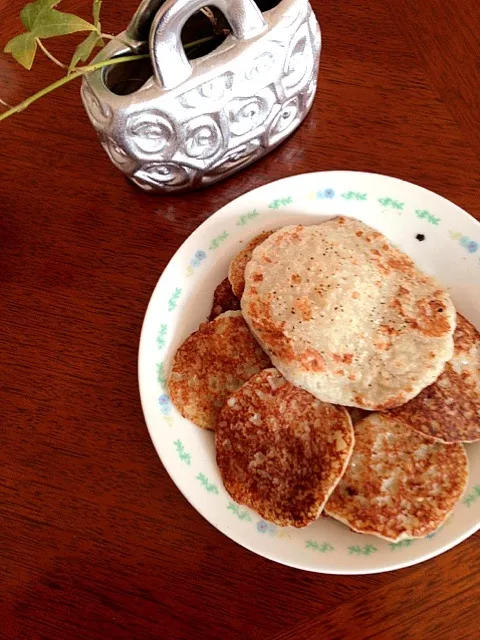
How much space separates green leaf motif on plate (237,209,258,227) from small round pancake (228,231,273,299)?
0.10ft

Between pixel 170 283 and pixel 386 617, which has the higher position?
pixel 170 283

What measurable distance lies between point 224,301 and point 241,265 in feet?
0.21

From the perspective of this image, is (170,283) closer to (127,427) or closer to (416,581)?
(127,427)

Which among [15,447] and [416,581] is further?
[15,447]

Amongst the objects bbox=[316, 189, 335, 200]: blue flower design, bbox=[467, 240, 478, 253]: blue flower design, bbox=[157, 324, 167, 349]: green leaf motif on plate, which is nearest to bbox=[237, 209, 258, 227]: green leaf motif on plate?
bbox=[316, 189, 335, 200]: blue flower design

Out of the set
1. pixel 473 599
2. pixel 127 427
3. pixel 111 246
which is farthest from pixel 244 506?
pixel 111 246

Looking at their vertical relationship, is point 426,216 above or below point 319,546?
above

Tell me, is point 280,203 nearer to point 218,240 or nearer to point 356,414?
point 218,240

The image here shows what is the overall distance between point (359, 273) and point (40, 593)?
671 millimetres

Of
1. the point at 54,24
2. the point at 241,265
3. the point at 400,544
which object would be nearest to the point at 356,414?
the point at 400,544

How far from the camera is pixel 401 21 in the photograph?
1054 mm

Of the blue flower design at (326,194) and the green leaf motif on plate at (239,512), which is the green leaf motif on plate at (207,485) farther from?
the blue flower design at (326,194)

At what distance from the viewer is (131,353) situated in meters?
0.93

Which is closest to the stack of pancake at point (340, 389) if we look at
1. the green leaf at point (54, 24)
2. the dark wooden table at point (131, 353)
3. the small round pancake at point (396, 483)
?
the small round pancake at point (396, 483)
